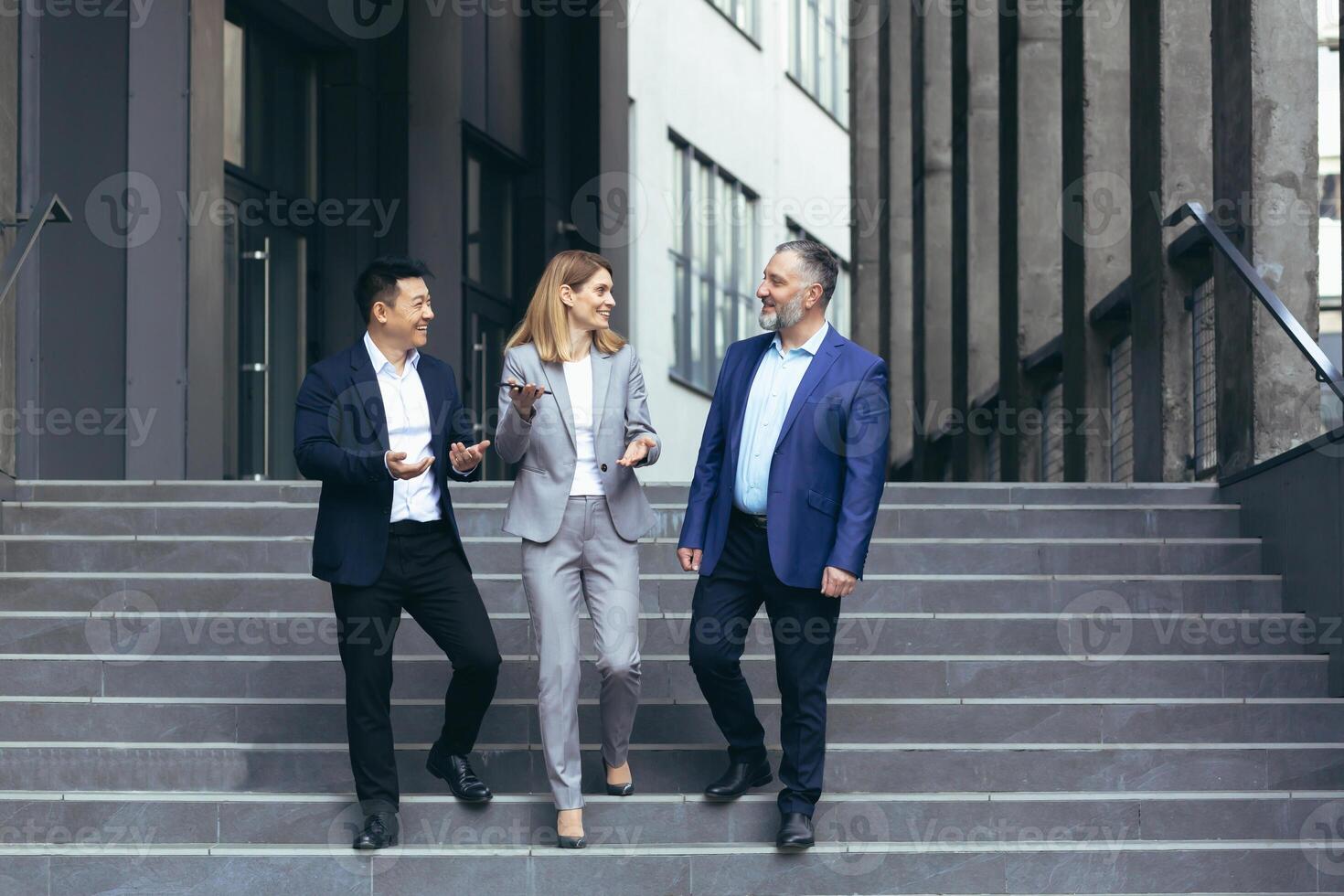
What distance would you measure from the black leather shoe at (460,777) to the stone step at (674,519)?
94.3 inches

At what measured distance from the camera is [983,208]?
2008 cm

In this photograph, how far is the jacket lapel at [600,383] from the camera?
6715 millimetres

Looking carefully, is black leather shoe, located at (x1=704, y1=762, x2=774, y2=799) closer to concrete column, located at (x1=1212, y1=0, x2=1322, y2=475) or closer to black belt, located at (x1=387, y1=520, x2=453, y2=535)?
black belt, located at (x1=387, y1=520, x2=453, y2=535)

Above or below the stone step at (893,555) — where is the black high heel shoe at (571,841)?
below

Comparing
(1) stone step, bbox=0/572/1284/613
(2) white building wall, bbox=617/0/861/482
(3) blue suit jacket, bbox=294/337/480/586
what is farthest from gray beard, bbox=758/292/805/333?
(2) white building wall, bbox=617/0/861/482

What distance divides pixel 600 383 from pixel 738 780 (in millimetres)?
1380

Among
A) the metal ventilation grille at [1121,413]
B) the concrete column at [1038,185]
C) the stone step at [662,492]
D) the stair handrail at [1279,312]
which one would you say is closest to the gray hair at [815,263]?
the stair handrail at [1279,312]

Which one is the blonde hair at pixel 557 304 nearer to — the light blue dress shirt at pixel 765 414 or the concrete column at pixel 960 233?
the light blue dress shirt at pixel 765 414

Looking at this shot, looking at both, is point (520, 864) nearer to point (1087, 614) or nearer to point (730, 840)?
point (730, 840)

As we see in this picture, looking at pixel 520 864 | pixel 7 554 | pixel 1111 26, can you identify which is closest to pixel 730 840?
pixel 520 864

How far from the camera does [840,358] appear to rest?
6.75 m

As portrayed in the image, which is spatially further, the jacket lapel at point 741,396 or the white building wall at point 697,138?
the white building wall at point 697,138

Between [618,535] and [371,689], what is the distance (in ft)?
3.02

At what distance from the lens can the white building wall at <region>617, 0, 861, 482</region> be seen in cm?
2777
